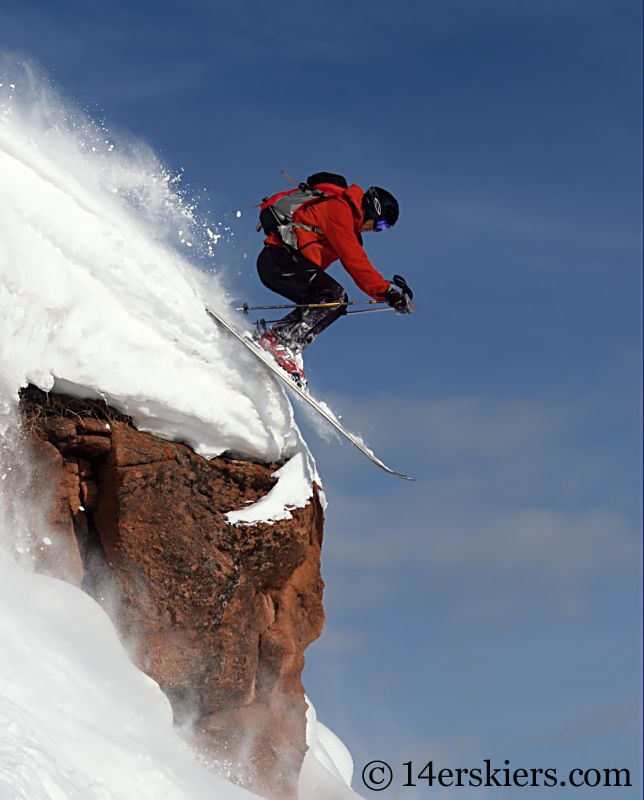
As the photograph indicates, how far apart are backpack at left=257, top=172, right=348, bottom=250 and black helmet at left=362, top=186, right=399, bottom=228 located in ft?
1.02

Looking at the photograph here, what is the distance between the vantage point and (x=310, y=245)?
396 inches

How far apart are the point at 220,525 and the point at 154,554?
0.71 metres

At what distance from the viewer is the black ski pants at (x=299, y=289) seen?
10.2m

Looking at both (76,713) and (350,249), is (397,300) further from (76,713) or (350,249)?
(76,713)

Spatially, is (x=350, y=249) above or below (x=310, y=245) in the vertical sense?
below

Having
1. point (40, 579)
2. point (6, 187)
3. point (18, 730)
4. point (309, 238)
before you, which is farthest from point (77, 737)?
point (309, 238)

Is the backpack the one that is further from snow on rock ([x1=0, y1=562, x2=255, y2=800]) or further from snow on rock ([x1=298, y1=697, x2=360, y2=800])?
snow on rock ([x1=298, y1=697, x2=360, y2=800])

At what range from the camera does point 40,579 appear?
8195 mm

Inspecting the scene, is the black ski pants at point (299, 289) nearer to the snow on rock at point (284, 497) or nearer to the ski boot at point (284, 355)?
the ski boot at point (284, 355)

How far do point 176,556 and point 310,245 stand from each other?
3432 millimetres

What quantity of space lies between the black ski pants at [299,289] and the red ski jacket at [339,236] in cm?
11

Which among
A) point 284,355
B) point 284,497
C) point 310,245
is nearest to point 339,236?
point 310,245

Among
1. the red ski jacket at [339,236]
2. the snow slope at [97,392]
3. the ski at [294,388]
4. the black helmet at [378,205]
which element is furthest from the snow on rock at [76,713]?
the black helmet at [378,205]

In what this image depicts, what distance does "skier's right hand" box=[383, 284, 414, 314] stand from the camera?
31.4ft
